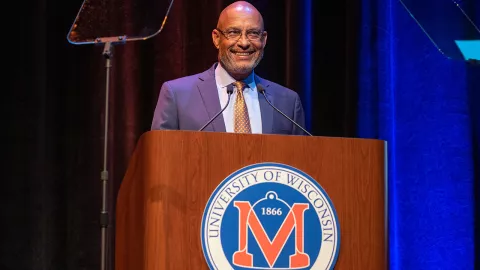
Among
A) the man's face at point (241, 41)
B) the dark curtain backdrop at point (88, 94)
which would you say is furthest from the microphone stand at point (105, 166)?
the dark curtain backdrop at point (88, 94)

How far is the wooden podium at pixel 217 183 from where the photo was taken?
1697mm

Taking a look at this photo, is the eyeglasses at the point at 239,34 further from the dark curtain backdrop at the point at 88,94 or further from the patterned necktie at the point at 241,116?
the dark curtain backdrop at the point at 88,94

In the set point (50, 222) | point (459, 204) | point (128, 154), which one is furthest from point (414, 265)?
point (50, 222)

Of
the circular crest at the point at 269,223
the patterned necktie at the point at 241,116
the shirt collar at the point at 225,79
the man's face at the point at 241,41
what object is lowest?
the circular crest at the point at 269,223

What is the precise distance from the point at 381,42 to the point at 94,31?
6.16ft

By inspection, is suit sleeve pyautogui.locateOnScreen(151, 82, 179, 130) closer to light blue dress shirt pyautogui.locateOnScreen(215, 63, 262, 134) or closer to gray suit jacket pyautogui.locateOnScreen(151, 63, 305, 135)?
gray suit jacket pyautogui.locateOnScreen(151, 63, 305, 135)

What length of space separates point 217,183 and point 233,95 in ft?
3.17

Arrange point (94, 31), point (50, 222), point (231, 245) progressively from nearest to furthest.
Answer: point (231, 245)
point (94, 31)
point (50, 222)

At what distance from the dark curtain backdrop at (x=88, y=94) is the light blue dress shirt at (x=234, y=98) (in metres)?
0.63

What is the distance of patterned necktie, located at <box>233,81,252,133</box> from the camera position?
2.52 metres

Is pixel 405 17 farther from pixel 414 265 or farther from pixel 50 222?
pixel 50 222

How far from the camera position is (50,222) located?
127 inches

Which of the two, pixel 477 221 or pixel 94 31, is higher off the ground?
pixel 94 31

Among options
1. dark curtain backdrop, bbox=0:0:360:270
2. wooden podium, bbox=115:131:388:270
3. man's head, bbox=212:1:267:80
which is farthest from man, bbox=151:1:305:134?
wooden podium, bbox=115:131:388:270
